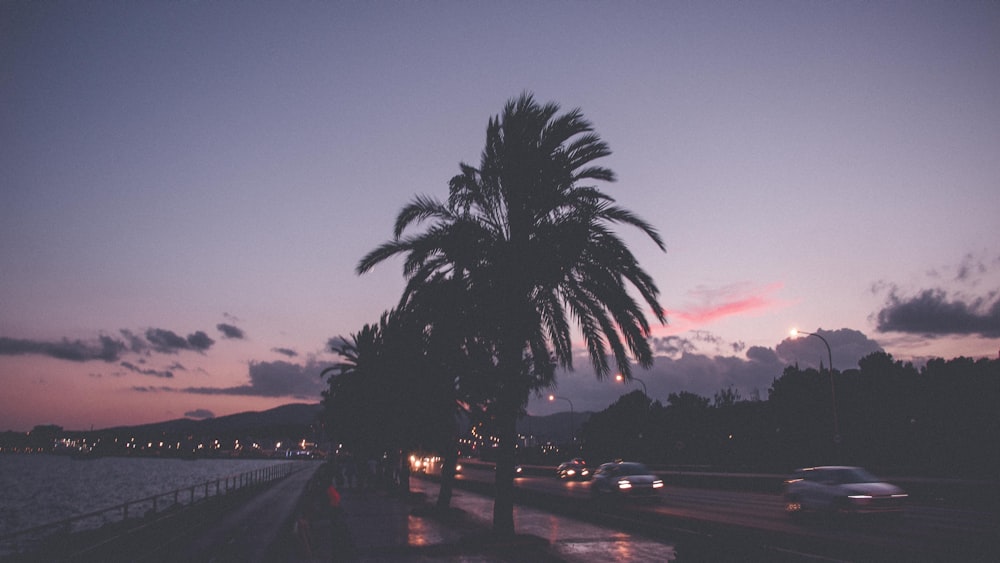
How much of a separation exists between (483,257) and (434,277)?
1.78m

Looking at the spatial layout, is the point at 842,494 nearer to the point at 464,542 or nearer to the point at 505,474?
the point at 505,474

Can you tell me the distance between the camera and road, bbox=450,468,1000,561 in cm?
1305

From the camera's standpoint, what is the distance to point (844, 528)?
18.0 metres

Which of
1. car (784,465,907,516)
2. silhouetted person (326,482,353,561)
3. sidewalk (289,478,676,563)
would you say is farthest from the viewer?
car (784,465,907,516)

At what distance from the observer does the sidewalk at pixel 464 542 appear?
521 inches

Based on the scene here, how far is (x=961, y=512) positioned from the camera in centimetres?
2100

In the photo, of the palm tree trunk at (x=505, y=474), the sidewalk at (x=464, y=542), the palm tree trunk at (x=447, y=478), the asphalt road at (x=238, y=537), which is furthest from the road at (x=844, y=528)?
the asphalt road at (x=238, y=537)

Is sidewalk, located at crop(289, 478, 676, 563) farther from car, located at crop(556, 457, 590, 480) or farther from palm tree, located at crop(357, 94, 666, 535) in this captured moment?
car, located at crop(556, 457, 590, 480)

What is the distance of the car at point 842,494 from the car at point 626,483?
7909 mm

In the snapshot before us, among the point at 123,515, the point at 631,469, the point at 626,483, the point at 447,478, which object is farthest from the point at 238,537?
the point at 631,469

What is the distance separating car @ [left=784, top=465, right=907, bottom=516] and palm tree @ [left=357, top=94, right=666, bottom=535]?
811 centimetres

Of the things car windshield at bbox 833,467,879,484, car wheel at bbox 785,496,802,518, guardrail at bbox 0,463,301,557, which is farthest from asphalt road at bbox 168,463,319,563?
car windshield at bbox 833,467,879,484

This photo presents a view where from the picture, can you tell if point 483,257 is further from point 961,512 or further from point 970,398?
point 970,398

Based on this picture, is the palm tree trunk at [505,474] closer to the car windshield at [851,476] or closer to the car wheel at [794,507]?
the car wheel at [794,507]
